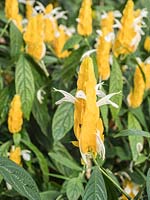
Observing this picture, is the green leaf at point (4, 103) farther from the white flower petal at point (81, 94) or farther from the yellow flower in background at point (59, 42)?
the white flower petal at point (81, 94)

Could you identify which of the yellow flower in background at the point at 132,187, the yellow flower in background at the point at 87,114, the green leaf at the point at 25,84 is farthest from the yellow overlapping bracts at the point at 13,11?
the yellow flower in background at the point at 87,114

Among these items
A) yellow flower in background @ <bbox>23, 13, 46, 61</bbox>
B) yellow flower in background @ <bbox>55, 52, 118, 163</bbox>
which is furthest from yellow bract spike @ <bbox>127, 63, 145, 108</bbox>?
yellow flower in background @ <bbox>55, 52, 118, 163</bbox>

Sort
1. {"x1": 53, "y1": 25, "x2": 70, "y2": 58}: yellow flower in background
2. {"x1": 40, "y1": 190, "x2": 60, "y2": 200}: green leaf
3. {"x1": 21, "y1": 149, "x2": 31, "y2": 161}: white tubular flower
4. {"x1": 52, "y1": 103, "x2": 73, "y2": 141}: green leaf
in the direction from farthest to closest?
{"x1": 53, "y1": 25, "x2": 70, "y2": 58}: yellow flower in background, {"x1": 21, "y1": 149, "x2": 31, "y2": 161}: white tubular flower, {"x1": 52, "y1": 103, "x2": 73, "y2": 141}: green leaf, {"x1": 40, "y1": 190, "x2": 60, "y2": 200}: green leaf

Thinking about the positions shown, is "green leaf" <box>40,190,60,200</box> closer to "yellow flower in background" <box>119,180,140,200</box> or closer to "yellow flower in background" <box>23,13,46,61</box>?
"yellow flower in background" <box>119,180,140,200</box>

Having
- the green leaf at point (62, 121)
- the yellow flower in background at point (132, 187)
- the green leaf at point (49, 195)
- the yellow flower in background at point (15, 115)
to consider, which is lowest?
the yellow flower in background at point (132, 187)

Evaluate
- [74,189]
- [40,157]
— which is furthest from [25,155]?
[74,189]

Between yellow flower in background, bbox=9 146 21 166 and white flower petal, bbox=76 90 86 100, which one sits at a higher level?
white flower petal, bbox=76 90 86 100

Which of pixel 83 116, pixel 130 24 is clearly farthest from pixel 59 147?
pixel 83 116
